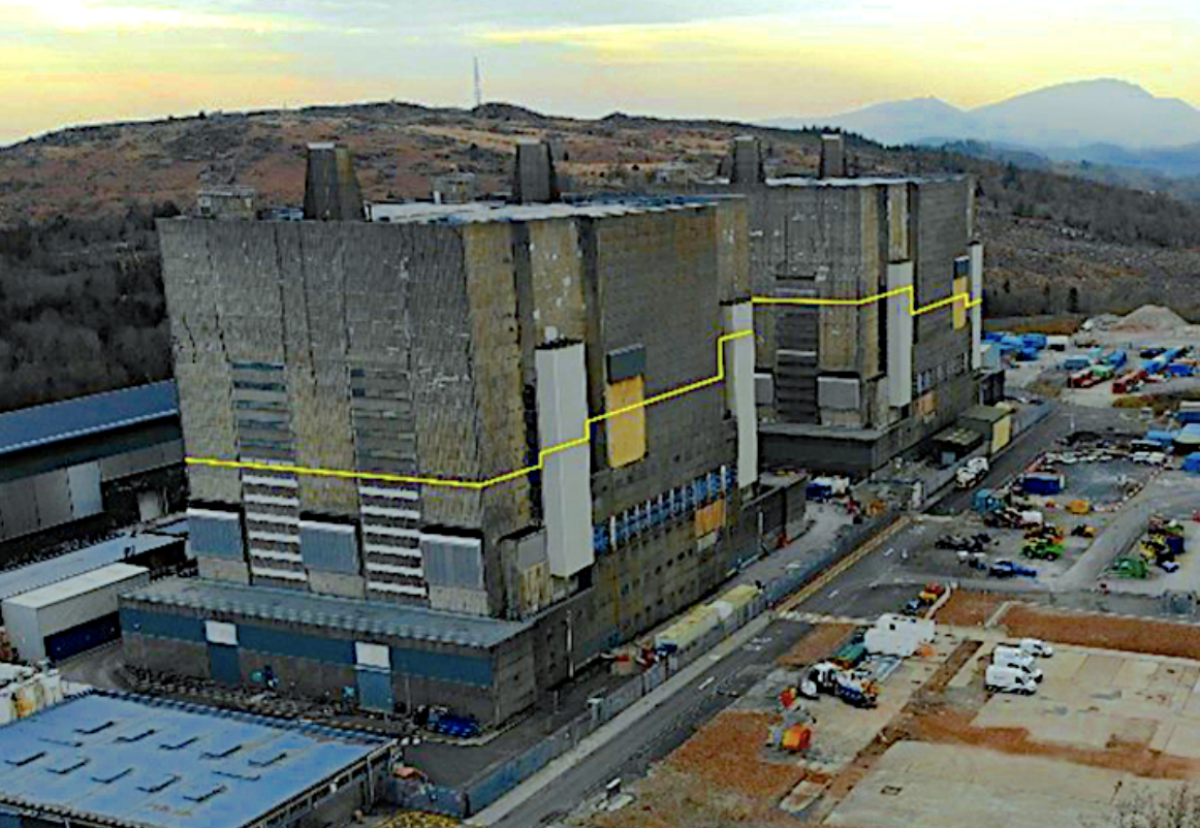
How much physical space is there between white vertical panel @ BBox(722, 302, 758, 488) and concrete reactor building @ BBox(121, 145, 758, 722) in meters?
5.93

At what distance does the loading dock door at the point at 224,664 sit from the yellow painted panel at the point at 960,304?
215 feet

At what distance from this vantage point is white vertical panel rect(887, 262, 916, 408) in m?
96.9

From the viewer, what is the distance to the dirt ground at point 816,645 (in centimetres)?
6475

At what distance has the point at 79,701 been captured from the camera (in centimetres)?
5762

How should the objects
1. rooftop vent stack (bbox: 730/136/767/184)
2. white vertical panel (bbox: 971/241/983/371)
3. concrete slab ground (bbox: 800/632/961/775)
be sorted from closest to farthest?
concrete slab ground (bbox: 800/632/961/775)
rooftop vent stack (bbox: 730/136/767/184)
white vertical panel (bbox: 971/241/983/371)

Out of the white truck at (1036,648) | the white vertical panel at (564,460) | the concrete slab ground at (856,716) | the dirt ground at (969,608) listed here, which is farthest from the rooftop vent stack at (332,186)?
the white truck at (1036,648)

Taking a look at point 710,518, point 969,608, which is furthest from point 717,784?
point 969,608

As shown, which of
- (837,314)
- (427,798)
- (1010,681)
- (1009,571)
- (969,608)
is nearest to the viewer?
(427,798)

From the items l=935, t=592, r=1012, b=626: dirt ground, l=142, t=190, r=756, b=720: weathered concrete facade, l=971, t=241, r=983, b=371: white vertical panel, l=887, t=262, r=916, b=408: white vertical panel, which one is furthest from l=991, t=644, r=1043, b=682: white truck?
l=971, t=241, r=983, b=371: white vertical panel

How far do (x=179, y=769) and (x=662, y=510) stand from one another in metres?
28.2

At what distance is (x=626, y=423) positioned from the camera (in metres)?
66.7

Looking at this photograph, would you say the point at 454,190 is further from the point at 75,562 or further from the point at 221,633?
the point at 221,633

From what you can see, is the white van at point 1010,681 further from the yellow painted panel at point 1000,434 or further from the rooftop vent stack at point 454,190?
the yellow painted panel at point 1000,434

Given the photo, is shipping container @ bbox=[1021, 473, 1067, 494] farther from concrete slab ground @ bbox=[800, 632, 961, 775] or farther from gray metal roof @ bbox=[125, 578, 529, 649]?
gray metal roof @ bbox=[125, 578, 529, 649]
